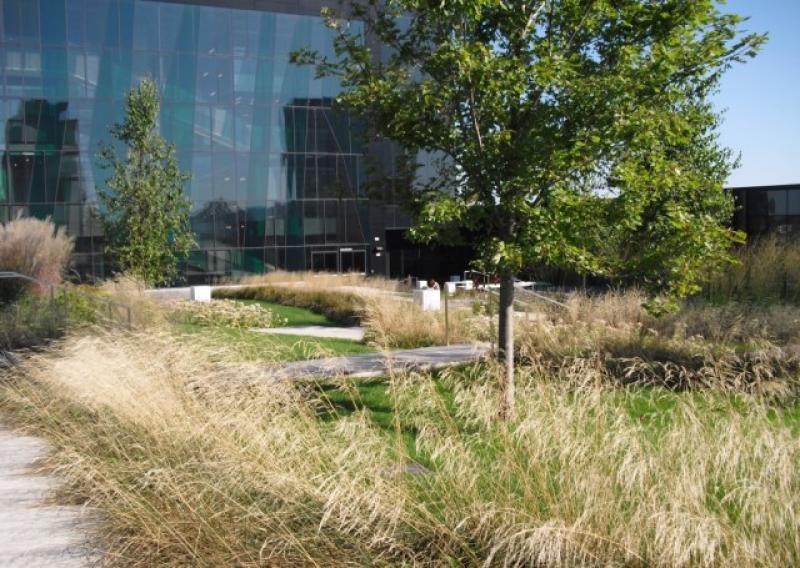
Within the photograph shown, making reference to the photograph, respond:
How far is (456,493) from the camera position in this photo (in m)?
4.76

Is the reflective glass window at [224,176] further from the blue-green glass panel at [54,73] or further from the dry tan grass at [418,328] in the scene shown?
the dry tan grass at [418,328]

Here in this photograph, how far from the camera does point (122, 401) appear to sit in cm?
705

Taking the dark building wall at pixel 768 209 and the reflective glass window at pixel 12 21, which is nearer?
the dark building wall at pixel 768 209

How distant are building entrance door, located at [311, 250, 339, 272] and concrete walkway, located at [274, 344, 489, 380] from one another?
27123 millimetres

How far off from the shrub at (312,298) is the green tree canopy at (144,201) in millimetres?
3656

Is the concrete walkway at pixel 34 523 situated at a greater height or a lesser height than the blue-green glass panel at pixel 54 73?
lesser

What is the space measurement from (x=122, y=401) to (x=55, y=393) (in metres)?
2.05

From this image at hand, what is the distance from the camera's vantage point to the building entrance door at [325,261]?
4128 centimetres

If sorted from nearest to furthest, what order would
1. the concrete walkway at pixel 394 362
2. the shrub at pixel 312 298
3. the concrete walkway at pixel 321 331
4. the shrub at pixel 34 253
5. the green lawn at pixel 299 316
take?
the concrete walkway at pixel 394 362, the concrete walkway at pixel 321 331, the shrub at pixel 34 253, the green lawn at pixel 299 316, the shrub at pixel 312 298

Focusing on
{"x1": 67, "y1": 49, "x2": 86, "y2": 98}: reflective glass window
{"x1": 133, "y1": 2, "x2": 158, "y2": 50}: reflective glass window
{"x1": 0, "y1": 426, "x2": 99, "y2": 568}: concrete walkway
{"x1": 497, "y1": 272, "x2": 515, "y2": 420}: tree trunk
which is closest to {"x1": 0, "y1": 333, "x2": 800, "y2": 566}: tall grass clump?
{"x1": 0, "y1": 426, "x2": 99, "y2": 568}: concrete walkway

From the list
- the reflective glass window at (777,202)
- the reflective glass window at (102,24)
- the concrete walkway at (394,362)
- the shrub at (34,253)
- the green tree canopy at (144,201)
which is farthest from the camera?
the reflective glass window at (102,24)

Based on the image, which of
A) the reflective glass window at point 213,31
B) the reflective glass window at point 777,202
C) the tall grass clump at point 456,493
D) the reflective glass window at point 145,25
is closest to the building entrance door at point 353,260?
the reflective glass window at point 213,31

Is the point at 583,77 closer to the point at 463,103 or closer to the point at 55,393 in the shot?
the point at 463,103

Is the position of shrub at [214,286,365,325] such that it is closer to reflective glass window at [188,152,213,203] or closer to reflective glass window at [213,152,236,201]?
reflective glass window at [188,152,213,203]
